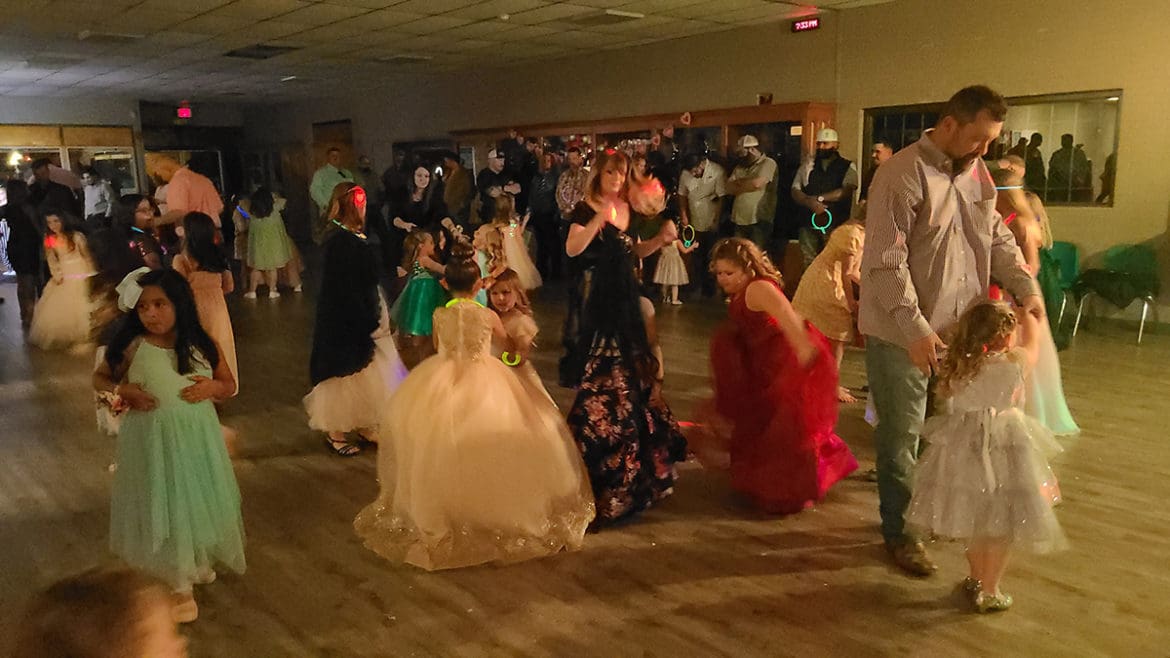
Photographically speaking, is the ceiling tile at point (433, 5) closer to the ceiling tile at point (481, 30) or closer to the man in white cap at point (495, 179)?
the ceiling tile at point (481, 30)

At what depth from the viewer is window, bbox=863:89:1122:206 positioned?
7.51 meters

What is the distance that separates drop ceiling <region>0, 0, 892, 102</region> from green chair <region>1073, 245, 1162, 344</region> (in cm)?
337

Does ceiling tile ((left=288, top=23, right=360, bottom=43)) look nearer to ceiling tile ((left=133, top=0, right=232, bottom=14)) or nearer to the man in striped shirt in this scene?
ceiling tile ((left=133, top=0, right=232, bottom=14))

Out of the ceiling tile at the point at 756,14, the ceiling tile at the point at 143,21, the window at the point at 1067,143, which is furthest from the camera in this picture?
the ceiling tile at the point at 756,14

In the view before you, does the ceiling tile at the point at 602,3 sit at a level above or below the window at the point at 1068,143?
above

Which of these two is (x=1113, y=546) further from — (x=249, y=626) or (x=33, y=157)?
(x=33, y=157)

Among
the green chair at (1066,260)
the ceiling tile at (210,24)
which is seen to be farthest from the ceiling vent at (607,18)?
the green chair at (1066,260)

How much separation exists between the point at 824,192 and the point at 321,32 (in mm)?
5786

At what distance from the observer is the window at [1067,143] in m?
7.51

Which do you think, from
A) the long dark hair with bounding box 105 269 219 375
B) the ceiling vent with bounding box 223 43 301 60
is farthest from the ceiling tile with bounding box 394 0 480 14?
the long dark hair with bounding box 105 269 219 375

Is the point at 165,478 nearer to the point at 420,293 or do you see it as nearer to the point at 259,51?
the point at 420,293

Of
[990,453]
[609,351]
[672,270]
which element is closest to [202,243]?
[609,351]

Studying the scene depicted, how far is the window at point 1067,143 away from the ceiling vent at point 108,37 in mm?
9240

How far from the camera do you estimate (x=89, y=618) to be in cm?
117
